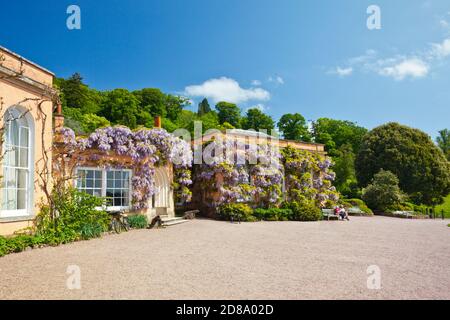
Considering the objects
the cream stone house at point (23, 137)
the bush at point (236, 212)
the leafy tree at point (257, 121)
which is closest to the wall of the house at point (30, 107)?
the cream stone house at point (23, 137)

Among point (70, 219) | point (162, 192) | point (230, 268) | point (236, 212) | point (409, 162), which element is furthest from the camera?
point (409, 162)

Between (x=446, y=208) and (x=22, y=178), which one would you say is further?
(x=446, y=208)

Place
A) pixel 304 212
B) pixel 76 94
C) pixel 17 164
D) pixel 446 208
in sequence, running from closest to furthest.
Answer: pixel 17 164, pixel 304 212, pixel 446 208, pixel 76 94

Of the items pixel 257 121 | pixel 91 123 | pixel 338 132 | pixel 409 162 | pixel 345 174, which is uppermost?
pixel 257 121

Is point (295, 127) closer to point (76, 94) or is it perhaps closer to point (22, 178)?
point (76, 94)

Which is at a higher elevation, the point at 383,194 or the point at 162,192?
the point at 162,192

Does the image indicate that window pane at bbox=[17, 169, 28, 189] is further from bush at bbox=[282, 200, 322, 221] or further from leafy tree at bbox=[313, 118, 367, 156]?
leafy tree at bbox=[313, 118, 367, 156]

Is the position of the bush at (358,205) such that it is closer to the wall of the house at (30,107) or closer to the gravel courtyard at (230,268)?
the gravel courtyard at (230,268)

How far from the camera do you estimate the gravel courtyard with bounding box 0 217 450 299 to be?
195 inches

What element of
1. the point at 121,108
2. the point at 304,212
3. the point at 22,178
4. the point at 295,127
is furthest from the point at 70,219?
the point at 295,127

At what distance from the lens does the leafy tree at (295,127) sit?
148 ft

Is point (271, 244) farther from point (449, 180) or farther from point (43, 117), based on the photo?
point (449, 180)

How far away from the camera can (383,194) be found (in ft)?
81.3

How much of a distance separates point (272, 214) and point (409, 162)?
1825 cm
